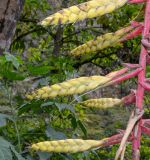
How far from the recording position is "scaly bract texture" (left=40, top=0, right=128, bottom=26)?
600 millimetres

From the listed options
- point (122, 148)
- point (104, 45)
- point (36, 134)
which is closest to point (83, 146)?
point (122, 148)

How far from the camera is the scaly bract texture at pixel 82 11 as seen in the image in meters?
0.60

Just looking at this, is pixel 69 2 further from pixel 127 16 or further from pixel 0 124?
pixel 0 124

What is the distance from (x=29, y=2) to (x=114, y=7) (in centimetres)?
408

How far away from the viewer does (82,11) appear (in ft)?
2.01

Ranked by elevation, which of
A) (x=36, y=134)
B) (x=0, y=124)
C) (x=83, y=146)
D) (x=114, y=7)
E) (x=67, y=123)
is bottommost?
(x=67, y=123)

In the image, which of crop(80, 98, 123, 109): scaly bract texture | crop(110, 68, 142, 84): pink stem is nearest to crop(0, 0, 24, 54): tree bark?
crop(80, 98, 123, 109): scaly bract texture

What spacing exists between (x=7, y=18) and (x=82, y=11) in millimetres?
1904

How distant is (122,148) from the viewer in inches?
24.3

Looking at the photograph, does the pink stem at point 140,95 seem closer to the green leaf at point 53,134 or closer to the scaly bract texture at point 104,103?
the scaly bract texture at point 104,103

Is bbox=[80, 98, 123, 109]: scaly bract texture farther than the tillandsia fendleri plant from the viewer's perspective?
Yes

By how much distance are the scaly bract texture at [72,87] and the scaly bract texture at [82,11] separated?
95mm

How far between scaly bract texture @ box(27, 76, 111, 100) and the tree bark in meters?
1.85

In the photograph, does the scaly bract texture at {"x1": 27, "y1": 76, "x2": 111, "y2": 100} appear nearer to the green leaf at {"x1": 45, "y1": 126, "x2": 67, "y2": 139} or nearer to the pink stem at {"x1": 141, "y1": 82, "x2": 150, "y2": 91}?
the pink stem at {"x1": 141, "y1": 82, "x2": 150, "y2": 91}
